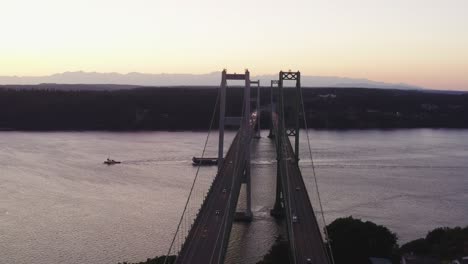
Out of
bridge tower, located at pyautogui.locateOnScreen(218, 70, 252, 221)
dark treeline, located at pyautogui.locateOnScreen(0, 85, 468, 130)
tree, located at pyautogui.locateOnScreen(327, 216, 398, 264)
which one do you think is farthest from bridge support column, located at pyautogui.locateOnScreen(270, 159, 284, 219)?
dark treeline, located at pyautogui.locateOnScreen(0, 85, 468, 130)

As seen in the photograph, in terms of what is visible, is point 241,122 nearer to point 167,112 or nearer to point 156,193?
point 156,193

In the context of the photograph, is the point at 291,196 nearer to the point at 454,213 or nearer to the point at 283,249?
the point at 283,249

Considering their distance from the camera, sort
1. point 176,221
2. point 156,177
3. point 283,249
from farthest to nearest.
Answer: point 156,177 → point 176,221 → point 283,249

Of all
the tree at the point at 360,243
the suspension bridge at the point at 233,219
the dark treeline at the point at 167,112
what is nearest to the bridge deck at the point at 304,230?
the suspension bridge at the point at 233,219

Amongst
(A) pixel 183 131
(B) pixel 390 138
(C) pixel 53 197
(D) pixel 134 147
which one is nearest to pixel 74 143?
(D) pixel 134 147

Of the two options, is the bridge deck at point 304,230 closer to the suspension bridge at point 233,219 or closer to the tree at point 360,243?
the suspension bridge at point 233,219

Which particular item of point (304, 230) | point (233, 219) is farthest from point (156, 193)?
point (304, 230)

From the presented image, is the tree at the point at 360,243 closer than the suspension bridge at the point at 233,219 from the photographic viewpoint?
No
